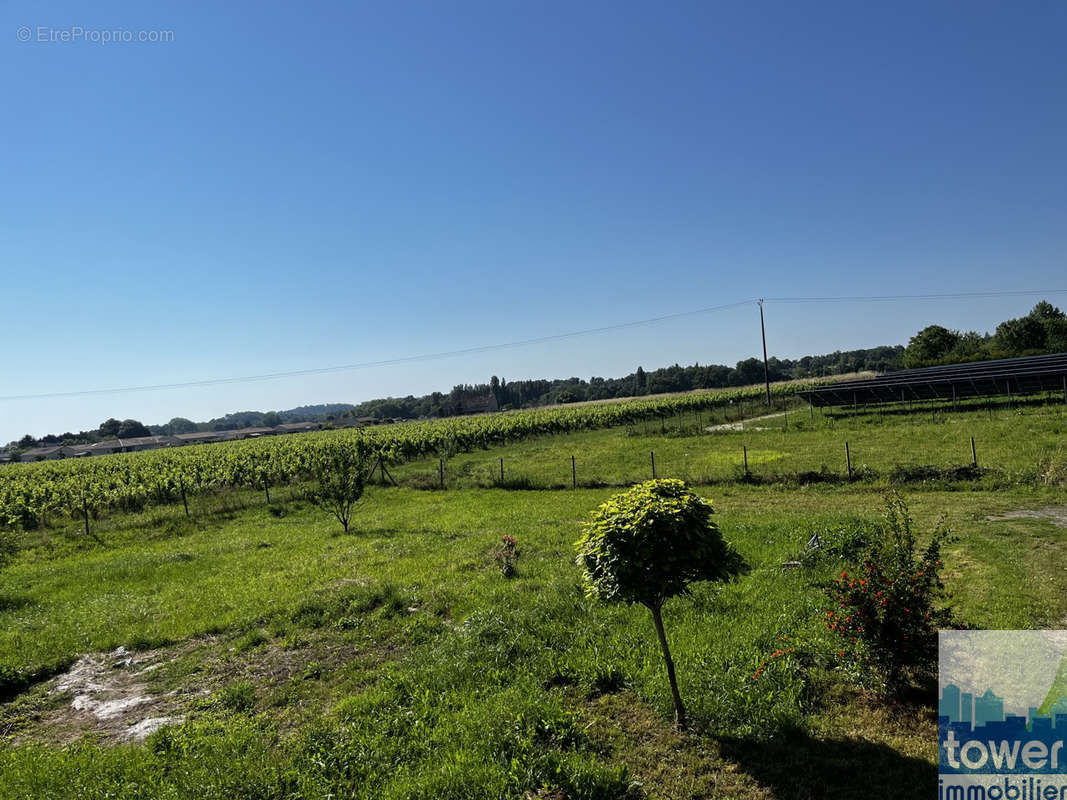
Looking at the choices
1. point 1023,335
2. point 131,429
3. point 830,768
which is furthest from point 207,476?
point 131,429

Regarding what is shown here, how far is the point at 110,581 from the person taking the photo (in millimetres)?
13430

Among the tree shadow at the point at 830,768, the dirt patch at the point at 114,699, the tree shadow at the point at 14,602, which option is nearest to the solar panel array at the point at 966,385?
the tree shadow at the point at 830,768

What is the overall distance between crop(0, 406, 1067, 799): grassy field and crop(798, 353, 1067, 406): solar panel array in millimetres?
20108

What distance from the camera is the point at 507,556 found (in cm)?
1185

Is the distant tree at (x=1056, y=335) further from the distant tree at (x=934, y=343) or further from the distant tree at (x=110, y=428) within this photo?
the distant tree at (x=110, y=428)

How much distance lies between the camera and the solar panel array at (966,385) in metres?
31.7

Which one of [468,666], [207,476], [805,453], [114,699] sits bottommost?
[114,699]

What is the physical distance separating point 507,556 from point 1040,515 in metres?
12.8

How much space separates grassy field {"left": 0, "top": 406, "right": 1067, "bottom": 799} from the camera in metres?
4.96

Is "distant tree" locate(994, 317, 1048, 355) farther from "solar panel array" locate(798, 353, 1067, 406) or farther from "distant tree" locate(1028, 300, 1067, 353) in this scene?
"solar panel array" locate(798, 353, 1067, 406)

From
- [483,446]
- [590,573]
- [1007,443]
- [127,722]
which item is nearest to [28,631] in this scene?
[127,722]

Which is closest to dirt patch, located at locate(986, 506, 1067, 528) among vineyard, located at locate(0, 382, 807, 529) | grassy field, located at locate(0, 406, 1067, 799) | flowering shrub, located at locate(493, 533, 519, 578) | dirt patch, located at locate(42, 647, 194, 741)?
grassy field, located at locate(0, 406, 1067, 799)

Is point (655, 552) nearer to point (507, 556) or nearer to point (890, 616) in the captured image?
point (890, 616)

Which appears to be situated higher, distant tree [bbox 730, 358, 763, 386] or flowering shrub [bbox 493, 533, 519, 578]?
distant tree [bbox 730, 358, 763, 386]
